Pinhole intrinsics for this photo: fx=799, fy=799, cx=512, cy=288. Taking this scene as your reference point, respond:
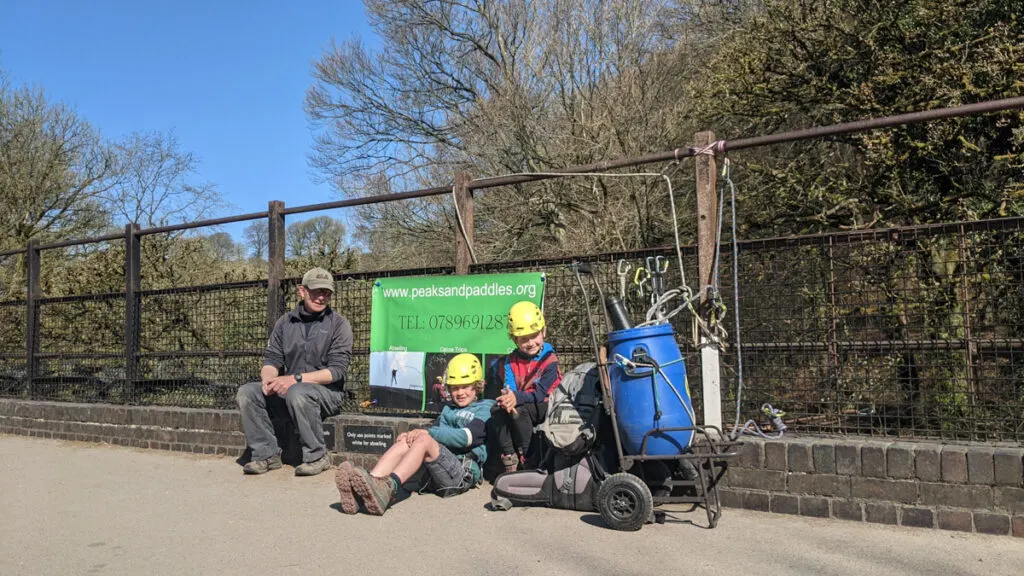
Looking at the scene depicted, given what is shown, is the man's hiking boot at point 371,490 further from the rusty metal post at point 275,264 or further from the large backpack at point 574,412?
the rusty metal post at point 275,264

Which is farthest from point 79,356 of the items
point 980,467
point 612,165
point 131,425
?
point 980,467

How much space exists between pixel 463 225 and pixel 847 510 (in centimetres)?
359

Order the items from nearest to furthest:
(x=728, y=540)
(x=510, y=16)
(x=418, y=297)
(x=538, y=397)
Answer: (x=728, y=540) → (x=538, y=397) → (x=418, y=297) → (x=510, y=16)

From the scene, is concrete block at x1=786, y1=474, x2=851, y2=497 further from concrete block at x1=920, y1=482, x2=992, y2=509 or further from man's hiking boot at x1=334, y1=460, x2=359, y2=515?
man's hiking boot at x1=334, y1=460, x2=359, y2=515

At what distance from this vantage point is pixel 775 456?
503 cm

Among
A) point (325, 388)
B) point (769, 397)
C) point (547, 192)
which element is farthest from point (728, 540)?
point (547, 192)

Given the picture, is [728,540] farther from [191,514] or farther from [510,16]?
[510,16]

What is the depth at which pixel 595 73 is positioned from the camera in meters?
16.5

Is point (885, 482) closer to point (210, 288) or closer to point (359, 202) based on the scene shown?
point (359, 202)

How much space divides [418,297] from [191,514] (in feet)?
7.92

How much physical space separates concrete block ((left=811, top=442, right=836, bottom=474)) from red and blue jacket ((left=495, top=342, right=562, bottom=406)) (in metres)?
1.76

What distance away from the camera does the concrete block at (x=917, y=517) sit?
14.8 ft

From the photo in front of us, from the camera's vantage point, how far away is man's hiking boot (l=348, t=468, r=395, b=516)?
5129 millimetres

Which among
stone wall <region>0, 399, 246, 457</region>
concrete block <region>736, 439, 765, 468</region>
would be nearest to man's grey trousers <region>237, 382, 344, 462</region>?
stone wall <region>0, 399, 246, 457</region>
